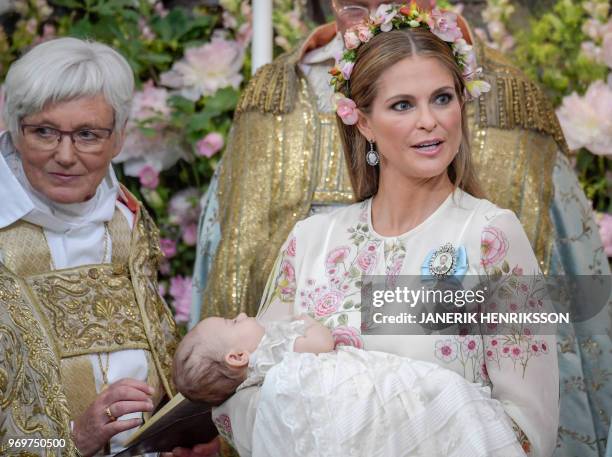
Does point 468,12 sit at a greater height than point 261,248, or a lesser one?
greater

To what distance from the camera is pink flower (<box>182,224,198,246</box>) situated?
3.95 metres

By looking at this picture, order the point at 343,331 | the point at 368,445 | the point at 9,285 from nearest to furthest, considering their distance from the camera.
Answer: the point at 368,445 < the point at 343,331 < the point at 9,285

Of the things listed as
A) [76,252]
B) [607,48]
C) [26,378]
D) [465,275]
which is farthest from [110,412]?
[607,48]

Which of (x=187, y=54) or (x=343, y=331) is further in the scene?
(x=187, y=54)

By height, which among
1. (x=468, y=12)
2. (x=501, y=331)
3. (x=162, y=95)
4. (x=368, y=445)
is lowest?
(x=368, y=445)

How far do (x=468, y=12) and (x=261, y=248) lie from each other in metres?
1.25

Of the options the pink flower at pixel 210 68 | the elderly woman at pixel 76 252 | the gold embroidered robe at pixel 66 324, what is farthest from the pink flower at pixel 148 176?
the elderly woman at pixel 76 252

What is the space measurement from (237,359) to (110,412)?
472mm

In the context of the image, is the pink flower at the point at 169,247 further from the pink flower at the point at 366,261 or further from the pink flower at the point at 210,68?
the pink flower at the point at 366,261

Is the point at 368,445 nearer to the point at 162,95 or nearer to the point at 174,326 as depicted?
the point at 174,326

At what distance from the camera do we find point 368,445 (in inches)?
80.2

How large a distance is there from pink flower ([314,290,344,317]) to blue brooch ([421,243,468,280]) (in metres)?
0.16

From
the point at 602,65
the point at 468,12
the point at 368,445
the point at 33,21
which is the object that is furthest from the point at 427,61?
the point at 33,21

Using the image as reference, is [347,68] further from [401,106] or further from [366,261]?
[366,261]
